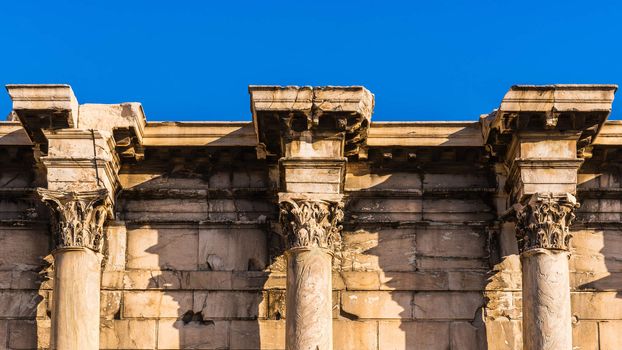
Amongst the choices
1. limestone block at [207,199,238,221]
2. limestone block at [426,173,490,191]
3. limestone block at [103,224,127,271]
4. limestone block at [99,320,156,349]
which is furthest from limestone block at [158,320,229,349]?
limestone block at [426,173,490,191]

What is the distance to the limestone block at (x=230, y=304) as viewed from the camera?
64.8 feet

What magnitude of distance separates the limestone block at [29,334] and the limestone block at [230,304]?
6.40 ft

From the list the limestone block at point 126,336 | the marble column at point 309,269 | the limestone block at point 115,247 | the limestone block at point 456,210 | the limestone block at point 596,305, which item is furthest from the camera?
the limestone block at point 456,210

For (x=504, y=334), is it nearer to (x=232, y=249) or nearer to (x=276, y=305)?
(x=276, y=305)

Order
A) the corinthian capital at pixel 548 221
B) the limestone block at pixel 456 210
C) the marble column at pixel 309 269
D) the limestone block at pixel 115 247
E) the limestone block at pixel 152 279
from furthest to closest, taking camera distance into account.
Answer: the limestone block at pixel 456 210, the limestone block at pixel 115 247, the limestone block at pixel 152 279, the corinthian capital at pixel 548 221, the marble column at pixel 309 269

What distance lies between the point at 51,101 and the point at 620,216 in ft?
24.8

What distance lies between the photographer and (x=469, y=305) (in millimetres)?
19844

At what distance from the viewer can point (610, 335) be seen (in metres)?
19.7

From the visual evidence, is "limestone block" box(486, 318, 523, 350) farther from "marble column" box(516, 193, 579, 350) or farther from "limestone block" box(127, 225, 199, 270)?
"limestone block" box(127, 225, 199, 270)

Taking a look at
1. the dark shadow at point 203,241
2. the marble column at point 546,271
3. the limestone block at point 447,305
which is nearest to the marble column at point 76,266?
the dark shadow at point 203,241

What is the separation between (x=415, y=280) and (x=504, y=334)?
52.7 inches

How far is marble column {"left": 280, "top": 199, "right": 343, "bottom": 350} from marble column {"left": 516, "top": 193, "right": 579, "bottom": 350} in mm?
2398

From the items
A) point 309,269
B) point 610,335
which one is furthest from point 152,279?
point 610,335

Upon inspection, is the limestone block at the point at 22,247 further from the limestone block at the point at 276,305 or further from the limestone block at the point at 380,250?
the limestone block at the point at 380,250
